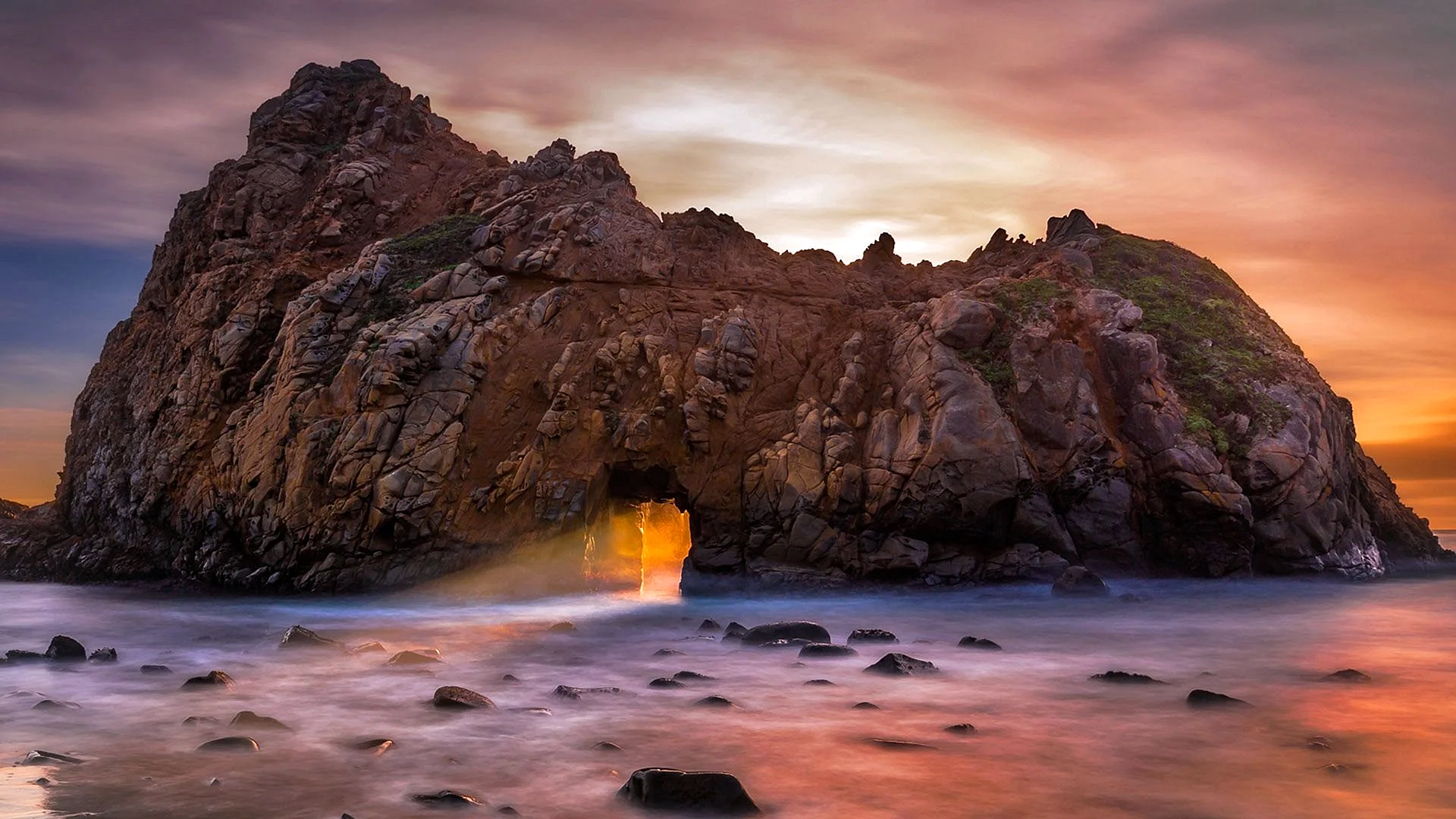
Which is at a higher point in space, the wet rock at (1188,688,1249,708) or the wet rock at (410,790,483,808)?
the wet rock at (1188,688,1249,708)

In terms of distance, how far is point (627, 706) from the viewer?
1125cm

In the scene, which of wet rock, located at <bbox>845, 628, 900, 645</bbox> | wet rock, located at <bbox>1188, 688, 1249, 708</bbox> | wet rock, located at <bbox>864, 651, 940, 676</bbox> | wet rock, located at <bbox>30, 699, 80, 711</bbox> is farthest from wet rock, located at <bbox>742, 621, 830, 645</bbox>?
wet rock, located at <bbox>30, 699, 80, 711</bbox>

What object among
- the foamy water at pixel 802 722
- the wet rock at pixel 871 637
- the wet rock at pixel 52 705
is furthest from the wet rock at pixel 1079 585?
the wet rock at pixel 52 705

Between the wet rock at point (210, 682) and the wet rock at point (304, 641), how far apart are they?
9.21 ft

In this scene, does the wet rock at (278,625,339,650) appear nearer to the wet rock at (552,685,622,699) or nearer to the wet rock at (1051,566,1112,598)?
the wet rock at (552,685,622,699)

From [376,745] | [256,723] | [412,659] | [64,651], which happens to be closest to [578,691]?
[376,745]

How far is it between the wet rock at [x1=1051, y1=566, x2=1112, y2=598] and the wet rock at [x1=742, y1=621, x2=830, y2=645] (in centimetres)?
806

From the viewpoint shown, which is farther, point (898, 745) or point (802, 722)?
point (802, 722)

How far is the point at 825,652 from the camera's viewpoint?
14.5 meters

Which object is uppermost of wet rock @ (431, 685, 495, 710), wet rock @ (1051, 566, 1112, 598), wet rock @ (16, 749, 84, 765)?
wet rock @ (1051, 566, 1112, 598)

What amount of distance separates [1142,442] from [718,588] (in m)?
11.2

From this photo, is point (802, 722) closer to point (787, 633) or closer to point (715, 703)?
point (715, 703)

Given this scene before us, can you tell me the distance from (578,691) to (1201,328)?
946 inches

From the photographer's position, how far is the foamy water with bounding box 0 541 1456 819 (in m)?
7.79
